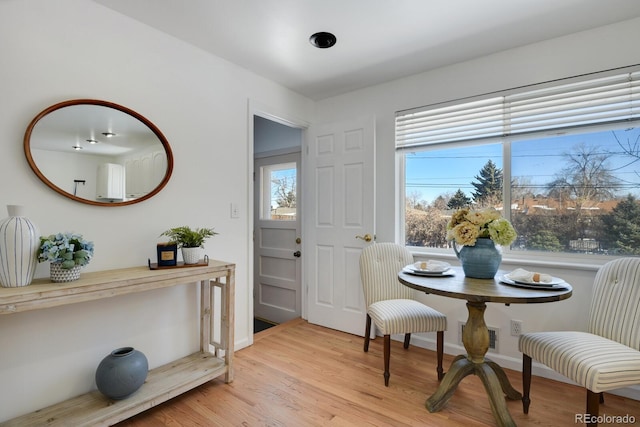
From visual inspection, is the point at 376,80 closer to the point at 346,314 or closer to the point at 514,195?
the point at 514,195

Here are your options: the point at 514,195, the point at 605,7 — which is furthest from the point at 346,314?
the point at 605,7

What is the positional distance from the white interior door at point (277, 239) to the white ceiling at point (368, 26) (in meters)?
1.35

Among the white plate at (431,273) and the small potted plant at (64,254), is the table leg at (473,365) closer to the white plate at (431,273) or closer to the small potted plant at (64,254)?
the white plate at (431,273)

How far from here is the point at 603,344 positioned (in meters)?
1.62

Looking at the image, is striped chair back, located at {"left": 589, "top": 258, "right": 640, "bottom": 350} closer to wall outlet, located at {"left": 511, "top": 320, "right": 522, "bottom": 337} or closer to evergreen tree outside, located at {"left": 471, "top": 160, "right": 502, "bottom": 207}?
wall outlet, located at {"left": 511, "top": 320, "right": 522, "bottom": 337}

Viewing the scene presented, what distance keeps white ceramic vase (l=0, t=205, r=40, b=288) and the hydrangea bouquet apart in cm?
222

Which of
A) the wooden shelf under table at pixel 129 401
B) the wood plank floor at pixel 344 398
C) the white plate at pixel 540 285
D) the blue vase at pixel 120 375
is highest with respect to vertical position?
the white plate at pixel 540 285

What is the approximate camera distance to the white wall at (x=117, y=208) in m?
1.58

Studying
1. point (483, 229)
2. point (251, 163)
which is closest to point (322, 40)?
point (251, 163)

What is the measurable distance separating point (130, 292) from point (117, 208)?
59 cm

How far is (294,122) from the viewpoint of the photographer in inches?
125

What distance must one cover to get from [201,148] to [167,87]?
0.47m

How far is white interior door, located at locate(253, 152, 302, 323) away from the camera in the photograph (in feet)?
11.8

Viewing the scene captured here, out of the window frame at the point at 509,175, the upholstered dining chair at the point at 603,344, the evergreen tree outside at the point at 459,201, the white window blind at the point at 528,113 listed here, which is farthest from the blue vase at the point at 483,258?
the white window blind at the point at 528,113
